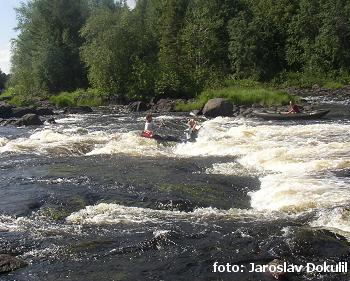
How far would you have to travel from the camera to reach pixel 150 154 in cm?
2020

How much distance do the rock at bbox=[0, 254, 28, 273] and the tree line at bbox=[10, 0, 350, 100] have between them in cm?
3534

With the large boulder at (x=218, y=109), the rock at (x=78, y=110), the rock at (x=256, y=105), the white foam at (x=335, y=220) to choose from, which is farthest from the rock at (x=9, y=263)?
the rock at (x=78, y=110)

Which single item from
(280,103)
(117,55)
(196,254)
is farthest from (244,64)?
(196,254)

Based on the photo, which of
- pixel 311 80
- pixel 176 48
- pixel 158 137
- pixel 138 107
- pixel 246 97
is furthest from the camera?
pixel 311 80

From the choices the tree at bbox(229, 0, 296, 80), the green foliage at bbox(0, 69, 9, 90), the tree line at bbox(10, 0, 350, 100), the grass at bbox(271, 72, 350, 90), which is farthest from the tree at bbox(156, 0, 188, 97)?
the green foliage at bbox(0, 69, 9, 90)

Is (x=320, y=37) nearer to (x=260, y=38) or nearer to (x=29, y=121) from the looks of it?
(x=260, y=38)

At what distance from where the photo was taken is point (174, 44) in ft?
A: 167

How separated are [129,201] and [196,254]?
4.13 m

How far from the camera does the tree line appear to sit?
4544cm

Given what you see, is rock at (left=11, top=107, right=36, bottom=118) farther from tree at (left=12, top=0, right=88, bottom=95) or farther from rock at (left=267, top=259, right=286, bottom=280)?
rock at (left=267, top=259, right=286, bottom=280)

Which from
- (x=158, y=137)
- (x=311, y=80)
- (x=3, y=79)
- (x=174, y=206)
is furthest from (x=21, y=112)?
(x=3, y=79)

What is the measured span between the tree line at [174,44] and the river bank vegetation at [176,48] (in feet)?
0.37

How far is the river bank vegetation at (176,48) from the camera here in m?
45.4

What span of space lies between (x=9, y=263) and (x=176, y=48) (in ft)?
143
